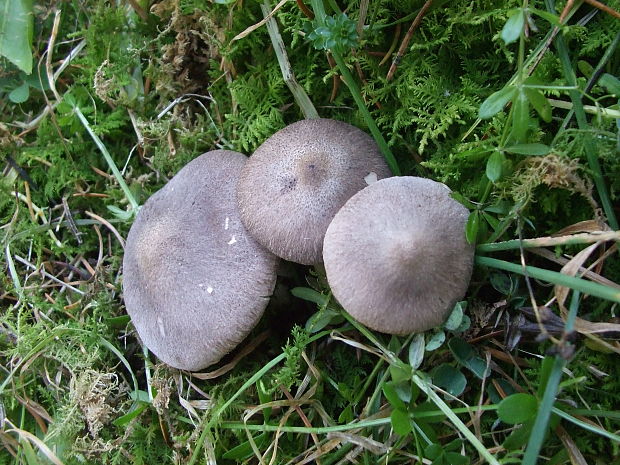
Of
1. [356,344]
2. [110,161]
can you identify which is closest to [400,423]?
[356,344]

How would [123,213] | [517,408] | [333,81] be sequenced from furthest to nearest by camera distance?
[123,213] → [333,81] → [517,408]

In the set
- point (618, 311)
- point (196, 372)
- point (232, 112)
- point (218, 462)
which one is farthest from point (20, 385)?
point (618, 311)

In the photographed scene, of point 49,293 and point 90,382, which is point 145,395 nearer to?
point 90,382

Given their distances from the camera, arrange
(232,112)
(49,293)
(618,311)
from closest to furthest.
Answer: (618,311) → (232,112) → (49,293)

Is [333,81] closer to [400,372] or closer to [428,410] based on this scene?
[400,372]

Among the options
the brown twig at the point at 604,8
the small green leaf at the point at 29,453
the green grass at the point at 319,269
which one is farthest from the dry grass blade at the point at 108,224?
the brown twig at the point at 604,8
